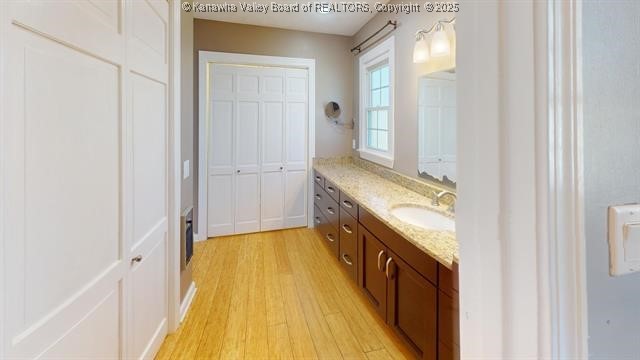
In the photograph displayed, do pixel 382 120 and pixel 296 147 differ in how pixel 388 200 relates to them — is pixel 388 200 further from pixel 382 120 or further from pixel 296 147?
pixel 296 147

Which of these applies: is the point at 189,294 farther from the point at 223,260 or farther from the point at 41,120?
the point at 41,120

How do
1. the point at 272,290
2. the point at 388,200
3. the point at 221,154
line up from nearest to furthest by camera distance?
the point at 388,200, the point at 272,290, the point at 221,154

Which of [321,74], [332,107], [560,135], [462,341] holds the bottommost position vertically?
[462,341]

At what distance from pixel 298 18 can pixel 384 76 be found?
1.15 meters

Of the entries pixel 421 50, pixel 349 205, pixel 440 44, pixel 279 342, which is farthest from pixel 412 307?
pixel 421 50

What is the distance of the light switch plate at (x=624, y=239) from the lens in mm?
418

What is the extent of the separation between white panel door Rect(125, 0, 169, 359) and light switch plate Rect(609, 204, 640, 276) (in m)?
1.53

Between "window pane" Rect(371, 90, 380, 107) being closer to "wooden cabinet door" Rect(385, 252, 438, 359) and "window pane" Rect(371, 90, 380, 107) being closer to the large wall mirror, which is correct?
the large wall mirror

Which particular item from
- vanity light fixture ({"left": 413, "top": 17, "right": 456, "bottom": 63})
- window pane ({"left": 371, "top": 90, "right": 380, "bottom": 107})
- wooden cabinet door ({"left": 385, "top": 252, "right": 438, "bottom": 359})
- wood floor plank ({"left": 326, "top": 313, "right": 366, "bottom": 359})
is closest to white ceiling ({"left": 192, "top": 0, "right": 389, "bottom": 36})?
window pane ({"left": 371, "top": 90, "right": 380, "bottom": 107})

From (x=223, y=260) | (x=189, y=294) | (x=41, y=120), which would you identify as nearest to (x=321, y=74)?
(x=223, y=260)

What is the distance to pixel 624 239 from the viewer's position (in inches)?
16.7

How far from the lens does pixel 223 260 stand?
3.19 metres

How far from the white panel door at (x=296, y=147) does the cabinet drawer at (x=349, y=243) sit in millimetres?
1393

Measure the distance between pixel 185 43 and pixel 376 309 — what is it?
7.45 ft
